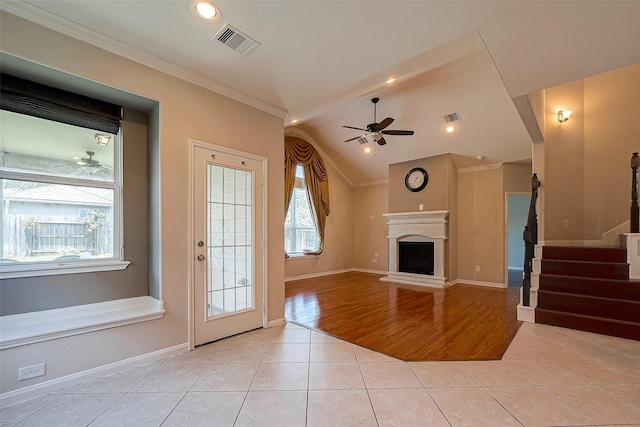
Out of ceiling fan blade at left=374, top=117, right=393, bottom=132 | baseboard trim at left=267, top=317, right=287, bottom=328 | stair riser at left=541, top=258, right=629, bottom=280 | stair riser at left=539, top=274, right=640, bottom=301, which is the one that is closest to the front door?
baseboard trim at left=267, top=317, right=287, bottom=328

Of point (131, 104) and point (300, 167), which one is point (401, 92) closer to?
point (300, 167)

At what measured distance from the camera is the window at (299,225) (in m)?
6.65

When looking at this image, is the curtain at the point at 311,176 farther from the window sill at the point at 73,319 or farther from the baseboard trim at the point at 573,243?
the baseboard trim at the point at 573,243

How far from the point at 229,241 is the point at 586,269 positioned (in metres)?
4.59

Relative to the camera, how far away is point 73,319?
6.92ft

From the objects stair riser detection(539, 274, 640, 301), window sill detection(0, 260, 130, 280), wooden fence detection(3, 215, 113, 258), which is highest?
wooden fence detection(3, 215, 113, 258)

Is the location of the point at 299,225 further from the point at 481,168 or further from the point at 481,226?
the point at 481,168

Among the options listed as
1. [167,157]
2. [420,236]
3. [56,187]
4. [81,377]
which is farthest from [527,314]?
[56,187]

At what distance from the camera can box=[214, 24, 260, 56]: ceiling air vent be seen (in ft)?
6.73

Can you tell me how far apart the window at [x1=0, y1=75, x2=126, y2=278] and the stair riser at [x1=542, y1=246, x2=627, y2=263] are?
546 cm

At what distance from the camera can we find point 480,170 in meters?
5.99

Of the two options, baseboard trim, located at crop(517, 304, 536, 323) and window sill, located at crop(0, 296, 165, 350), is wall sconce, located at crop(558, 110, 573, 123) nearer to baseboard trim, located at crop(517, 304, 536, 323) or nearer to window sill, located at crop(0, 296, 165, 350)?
baseboard trim, located at crop(517, 304, 536, 323)

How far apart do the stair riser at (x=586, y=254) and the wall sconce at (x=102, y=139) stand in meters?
5.67

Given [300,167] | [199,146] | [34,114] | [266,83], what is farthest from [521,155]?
[34,114]
